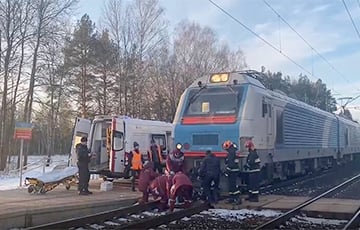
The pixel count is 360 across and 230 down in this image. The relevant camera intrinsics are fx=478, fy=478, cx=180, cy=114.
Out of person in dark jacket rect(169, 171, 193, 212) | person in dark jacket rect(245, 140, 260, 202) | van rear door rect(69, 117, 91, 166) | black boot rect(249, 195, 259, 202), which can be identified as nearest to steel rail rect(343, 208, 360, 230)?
black boot rect(249, 195, 259, 202)

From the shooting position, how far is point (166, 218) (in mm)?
9859

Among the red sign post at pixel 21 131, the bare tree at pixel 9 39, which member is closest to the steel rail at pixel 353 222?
the red sign post at pixel 21 131

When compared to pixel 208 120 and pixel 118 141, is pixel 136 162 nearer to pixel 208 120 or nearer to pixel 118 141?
pixel 118 141

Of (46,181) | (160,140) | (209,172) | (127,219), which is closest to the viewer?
(127,219)

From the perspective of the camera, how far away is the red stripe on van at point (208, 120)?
45.1ft

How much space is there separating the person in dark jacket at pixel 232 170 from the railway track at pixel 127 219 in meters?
0.93

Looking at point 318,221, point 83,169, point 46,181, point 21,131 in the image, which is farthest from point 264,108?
point 21,131

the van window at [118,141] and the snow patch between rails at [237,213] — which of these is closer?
the snow patch between rails at [237,213]

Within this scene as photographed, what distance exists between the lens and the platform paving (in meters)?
9.45

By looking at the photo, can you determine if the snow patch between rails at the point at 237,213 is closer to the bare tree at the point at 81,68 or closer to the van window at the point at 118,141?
the van window at the point at 118,141

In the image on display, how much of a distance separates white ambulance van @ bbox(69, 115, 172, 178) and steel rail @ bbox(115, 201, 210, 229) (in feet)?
18.5

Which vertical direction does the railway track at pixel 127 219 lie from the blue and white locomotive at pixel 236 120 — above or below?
below

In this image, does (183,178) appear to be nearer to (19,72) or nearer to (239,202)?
(239,202)

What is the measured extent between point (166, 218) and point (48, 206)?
2710 millimetres
